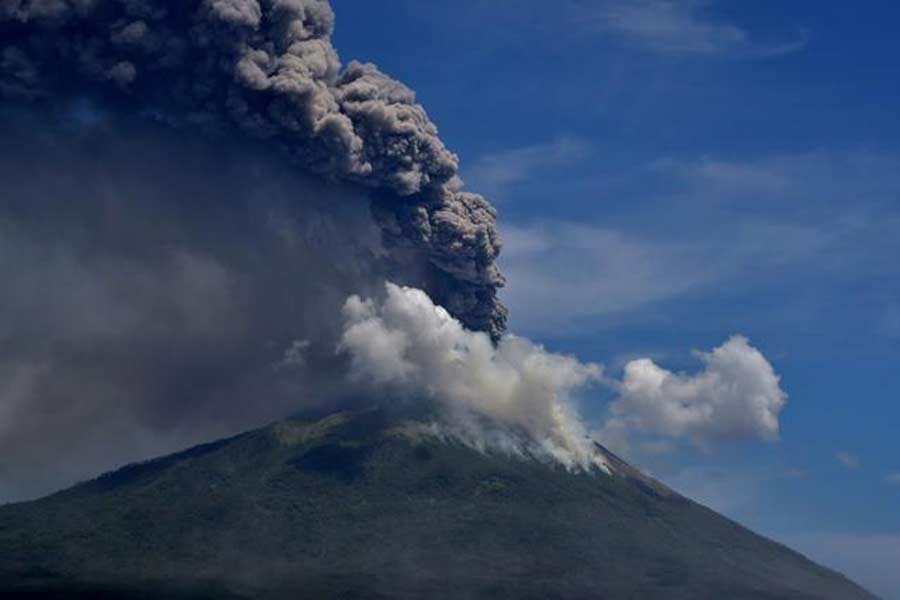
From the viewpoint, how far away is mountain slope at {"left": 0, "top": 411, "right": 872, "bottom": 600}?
13700cm

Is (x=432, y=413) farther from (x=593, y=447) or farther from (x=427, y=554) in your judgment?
(x=427, y=554)

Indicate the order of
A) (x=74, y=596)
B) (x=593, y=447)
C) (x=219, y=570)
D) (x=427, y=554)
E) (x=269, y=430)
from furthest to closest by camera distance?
1. (x=593, y=447)
2. (x=269, y=430)
3. (x=427, y=554)
4. (x=219, y=570)
5. (x=74, y=596)

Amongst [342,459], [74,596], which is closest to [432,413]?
[342,459]

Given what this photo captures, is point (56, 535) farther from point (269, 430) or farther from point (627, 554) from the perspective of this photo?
point (627, 554)

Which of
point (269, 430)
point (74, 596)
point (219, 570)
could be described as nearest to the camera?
point (74, 596)

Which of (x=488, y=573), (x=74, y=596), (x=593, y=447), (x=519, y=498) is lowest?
(x=74, y=596)

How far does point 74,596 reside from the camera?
12400 cm

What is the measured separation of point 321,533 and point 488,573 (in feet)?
75.2

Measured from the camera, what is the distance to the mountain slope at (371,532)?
5394 inches

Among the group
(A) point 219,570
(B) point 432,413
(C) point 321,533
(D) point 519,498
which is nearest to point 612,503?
(D) point 519,498

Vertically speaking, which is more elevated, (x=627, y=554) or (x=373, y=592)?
(x=627, y=554)

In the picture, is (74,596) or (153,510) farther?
(153,510)

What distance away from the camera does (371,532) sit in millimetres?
154000

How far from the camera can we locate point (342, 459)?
569 feet
